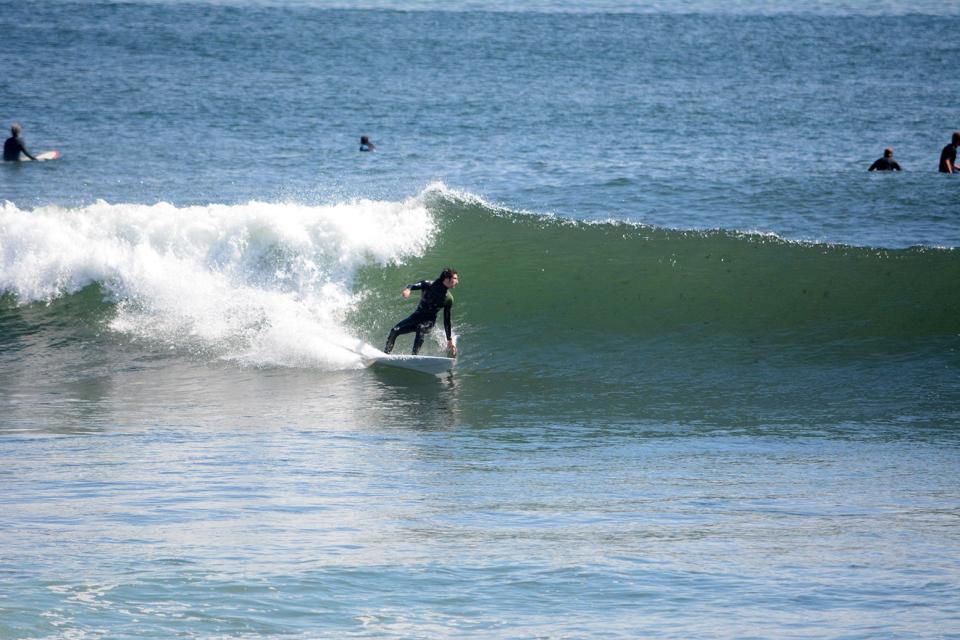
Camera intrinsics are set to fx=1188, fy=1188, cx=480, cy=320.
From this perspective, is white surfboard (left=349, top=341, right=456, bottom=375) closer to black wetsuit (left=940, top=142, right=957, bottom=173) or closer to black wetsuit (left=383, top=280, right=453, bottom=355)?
black wetsuit (left=383, top=280, right=453, bottom=355)

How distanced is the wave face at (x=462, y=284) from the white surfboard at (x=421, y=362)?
46cm

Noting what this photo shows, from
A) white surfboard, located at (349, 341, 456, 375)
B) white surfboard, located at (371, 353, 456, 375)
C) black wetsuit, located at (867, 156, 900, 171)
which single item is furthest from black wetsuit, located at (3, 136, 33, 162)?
black wetsuit, located at (867, 156, 900, 171)

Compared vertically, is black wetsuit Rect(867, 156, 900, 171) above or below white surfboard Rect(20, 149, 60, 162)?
below

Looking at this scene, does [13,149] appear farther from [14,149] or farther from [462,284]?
[462,284]

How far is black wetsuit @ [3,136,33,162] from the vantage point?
26.1m

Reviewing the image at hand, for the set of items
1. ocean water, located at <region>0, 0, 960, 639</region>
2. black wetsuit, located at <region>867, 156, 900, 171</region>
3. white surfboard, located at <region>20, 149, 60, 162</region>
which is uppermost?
white surfboard, located at <region>20, 149, 60, 162</region>

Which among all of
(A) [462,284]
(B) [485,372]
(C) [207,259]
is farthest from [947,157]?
(C) [207,259]

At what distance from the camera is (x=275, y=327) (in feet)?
47.3

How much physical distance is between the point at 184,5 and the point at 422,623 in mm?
55157

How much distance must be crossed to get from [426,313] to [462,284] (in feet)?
9.33

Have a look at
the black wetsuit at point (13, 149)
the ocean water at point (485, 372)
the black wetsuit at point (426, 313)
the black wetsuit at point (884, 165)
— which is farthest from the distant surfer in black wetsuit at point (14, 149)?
the black wetsuit at point (884, 165)

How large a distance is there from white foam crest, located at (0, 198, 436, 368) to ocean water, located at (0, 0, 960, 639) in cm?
5

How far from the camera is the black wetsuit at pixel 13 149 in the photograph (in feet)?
85.6

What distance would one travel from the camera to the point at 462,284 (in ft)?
54.0
